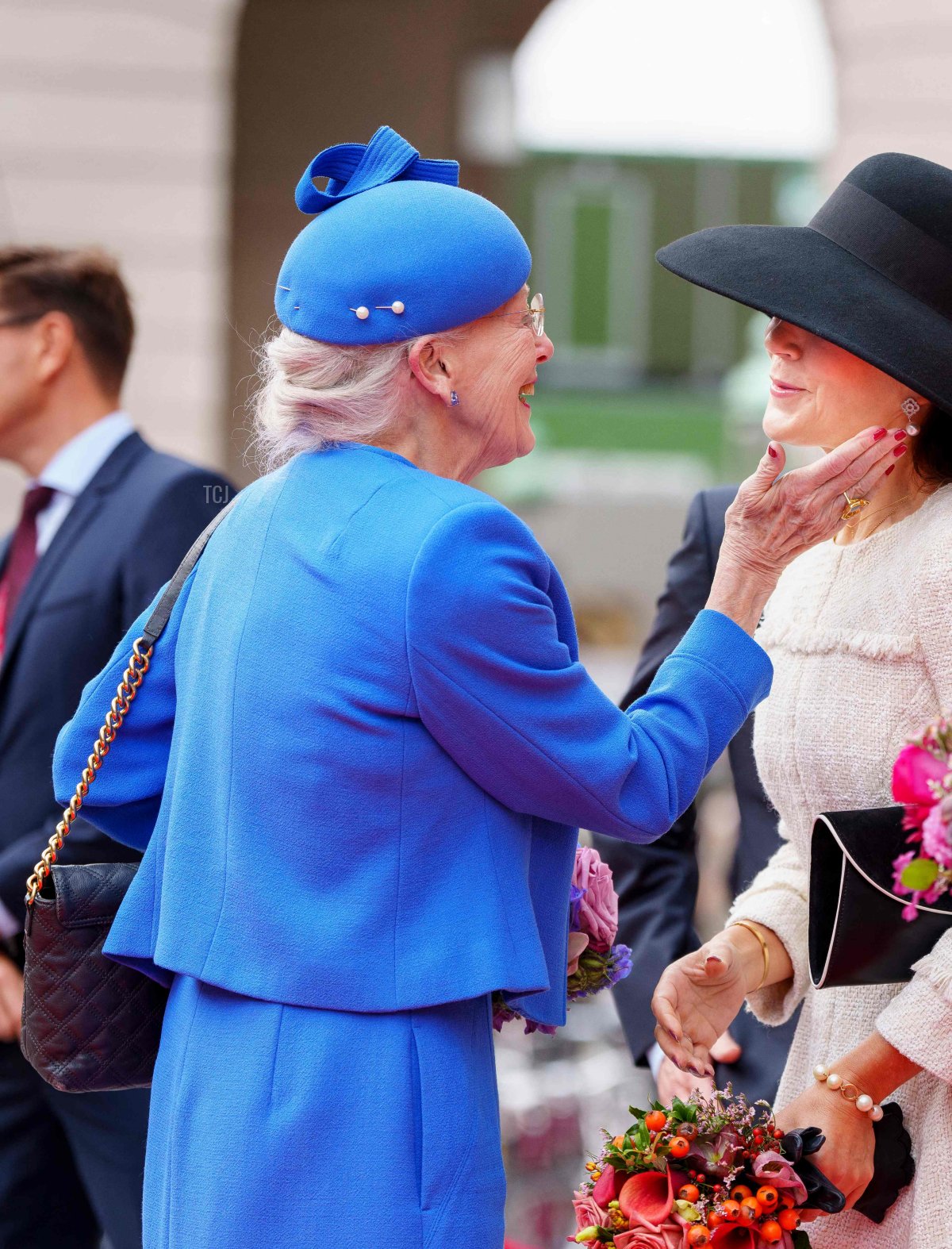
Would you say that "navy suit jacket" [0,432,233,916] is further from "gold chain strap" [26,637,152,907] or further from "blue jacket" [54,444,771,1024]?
"blue jacket" [54,444,771,1024]

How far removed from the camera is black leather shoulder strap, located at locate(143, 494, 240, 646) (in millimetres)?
1970

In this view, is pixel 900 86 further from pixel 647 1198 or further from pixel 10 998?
pixel 647 1198

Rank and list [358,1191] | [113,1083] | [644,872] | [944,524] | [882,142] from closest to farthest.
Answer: [358,1191]
[944,524]
[113,1083]
[644,872]
[882,142]

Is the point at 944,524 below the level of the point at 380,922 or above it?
above

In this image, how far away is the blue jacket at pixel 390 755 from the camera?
168 cm

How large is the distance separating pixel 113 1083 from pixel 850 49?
25.6 feet

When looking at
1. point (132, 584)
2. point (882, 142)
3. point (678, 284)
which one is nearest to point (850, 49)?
point (882, 142)

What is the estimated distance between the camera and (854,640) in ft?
6.48

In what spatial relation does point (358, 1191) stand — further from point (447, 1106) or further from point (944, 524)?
point (944, 524)

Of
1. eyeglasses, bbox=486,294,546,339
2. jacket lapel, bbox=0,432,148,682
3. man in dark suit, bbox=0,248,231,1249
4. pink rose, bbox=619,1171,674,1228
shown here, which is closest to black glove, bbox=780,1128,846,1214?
pink rose, bbox=619,1171,674,1228

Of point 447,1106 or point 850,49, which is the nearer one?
point 447,1106

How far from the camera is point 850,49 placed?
848 centimetres

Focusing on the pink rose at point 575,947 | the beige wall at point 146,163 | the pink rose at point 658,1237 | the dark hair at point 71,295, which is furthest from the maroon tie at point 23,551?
the beige wall at point 146,163

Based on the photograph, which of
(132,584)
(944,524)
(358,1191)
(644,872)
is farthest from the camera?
(132,584)
